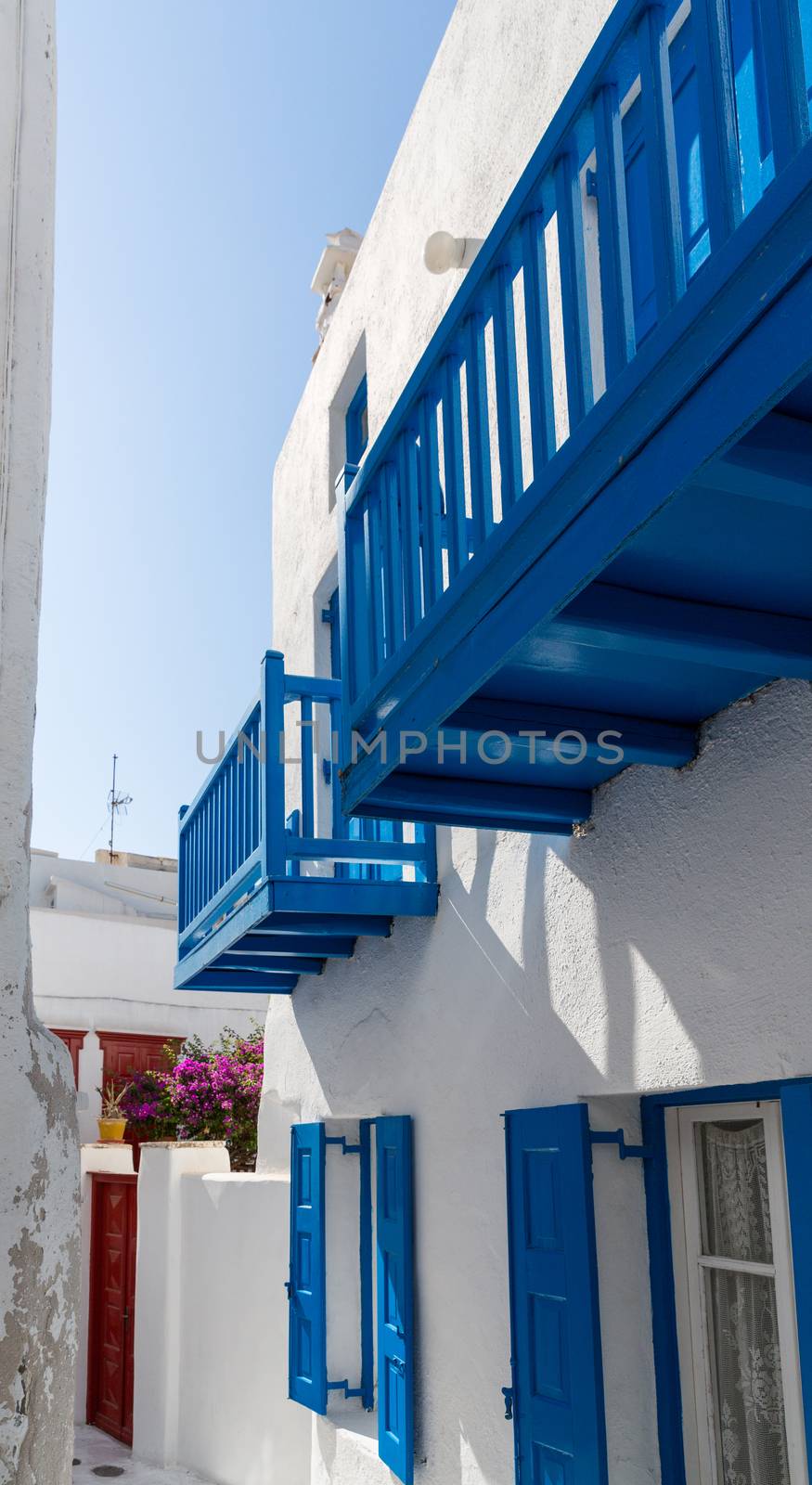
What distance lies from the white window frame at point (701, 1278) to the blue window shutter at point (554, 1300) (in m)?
0.29

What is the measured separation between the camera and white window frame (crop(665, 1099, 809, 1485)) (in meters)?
3.29

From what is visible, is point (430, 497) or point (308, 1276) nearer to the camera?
point (430, 497)

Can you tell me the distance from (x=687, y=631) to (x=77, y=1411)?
34.2 feet

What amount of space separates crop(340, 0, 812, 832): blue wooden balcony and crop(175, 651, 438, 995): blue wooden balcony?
3.79 feet

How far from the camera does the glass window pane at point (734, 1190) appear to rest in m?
3.50

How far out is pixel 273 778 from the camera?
5066mm

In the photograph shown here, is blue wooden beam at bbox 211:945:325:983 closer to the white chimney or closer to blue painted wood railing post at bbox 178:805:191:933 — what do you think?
blue painted wood railing post at bbox 178:805:191:933

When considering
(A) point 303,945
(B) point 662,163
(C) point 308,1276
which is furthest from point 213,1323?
(B) point 662,163

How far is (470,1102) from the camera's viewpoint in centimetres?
488

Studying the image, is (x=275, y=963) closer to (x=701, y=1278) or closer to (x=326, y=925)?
(x=326, y=925)

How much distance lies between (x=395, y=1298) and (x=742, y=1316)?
7.19 feet

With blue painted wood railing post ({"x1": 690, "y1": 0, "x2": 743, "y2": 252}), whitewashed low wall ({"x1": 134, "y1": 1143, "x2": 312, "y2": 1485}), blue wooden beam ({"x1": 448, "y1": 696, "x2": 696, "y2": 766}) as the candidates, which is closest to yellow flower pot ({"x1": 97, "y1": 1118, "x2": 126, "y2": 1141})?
whitewashed low wall ({"x1": 134, "y1": 1143, "x2": 312, "y2": 1485})

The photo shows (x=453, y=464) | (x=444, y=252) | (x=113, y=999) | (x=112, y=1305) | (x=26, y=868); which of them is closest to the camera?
(x=26, y=868)

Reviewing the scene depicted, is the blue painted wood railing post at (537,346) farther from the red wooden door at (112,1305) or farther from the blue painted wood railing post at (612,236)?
the red wooden door at (112,1305)
